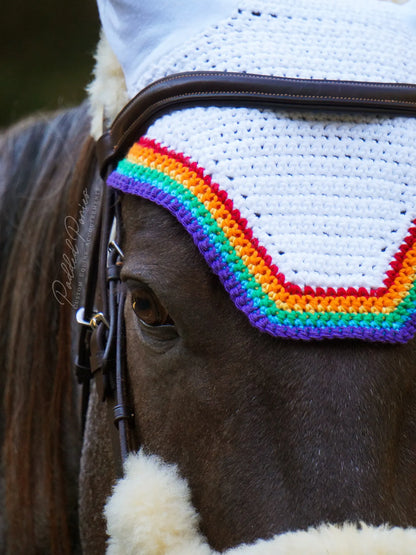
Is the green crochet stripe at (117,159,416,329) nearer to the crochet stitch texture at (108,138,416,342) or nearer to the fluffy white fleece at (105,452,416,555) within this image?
the crochet stitch texture at (108,138,416,342)

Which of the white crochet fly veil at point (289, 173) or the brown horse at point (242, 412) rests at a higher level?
the white crochet fly veil at point (289, 173)

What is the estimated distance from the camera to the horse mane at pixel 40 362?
2.25 m

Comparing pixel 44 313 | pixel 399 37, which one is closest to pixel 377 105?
pixel 399 37

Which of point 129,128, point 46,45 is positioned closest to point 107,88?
point 129,128

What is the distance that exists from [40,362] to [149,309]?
84 centimetres

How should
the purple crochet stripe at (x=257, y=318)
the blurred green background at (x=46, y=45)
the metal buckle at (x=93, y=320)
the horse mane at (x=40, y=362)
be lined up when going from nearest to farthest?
the purple crochet stripe at (x=257, y=318) < the metal buckle at (x=93, y=320) < the horse mane at (x=40, y=362) < the blurred green background at (x=46, y=45)

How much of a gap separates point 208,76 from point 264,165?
24cm

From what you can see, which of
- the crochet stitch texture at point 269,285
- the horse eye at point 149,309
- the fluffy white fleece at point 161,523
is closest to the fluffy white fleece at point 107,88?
the crochet stitch texture at point 269,285

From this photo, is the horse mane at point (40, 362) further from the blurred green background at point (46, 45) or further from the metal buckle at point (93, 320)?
the blurred green background at point (46, 45)

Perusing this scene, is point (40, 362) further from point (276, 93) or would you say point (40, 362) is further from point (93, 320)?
point (276, 93)

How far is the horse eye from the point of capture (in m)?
1.57

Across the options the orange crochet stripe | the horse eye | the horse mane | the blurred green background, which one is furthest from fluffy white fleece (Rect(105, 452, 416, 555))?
the blurred green background

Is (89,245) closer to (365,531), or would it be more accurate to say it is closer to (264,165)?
(264,165)

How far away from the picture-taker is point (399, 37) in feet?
5.44
